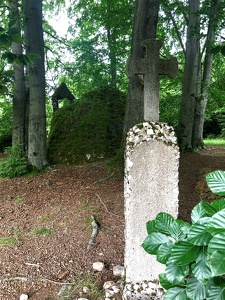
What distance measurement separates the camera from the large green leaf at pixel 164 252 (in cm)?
114

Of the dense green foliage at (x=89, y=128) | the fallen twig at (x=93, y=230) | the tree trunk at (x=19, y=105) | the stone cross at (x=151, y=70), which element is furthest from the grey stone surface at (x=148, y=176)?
the tree trunk at (x=19, y=105)

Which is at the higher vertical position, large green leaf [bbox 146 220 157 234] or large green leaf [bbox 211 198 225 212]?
large green leaf [bbox 211 198 225 212]

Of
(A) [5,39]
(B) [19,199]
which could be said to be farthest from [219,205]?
(B) [19,199]

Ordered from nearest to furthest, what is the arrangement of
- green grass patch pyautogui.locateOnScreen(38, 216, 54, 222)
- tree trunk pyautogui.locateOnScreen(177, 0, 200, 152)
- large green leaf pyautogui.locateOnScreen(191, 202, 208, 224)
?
1. large green leaf pyautogui.locateOnScreen(191, 202, 208, 224)
2. green grass patch pyautogui.locateOnScreen(38, 216, 54, 222)
3. tree trunk pyautogui.locateOnScreen(177, 0, 200, 152)

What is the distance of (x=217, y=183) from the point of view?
0.94 metres

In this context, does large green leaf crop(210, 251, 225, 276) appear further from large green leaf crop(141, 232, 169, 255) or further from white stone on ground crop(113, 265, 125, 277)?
white stone on ground crop(113, 265, 125, 277)

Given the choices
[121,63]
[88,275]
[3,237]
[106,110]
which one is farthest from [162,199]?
[121,63]

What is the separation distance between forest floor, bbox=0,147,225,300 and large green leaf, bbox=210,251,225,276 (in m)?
2.23

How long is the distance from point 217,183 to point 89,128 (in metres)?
6.74

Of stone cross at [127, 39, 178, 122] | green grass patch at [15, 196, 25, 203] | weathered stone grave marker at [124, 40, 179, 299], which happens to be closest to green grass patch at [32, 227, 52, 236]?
green grass patch at [15, 196, 25, 203]

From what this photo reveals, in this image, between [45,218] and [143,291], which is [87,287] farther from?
[45,218]

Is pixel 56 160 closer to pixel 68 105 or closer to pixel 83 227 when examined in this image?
pixel 68 105

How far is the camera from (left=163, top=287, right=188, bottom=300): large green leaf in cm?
104

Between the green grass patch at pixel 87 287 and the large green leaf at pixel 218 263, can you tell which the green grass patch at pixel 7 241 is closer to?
the green grass patch at pixel 87 287
